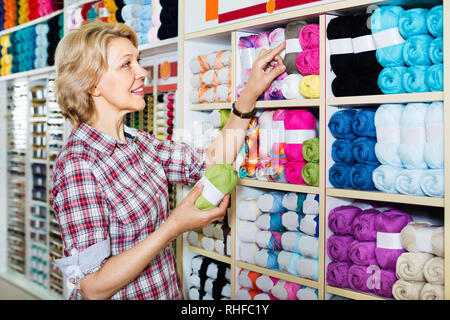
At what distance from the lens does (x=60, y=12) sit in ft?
10.8

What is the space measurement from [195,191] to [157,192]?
212 millimetres

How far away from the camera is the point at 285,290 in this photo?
6.28 feet

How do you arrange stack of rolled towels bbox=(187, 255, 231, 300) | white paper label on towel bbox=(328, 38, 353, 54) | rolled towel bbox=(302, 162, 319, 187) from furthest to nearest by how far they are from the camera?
stack of rolled towels bbox=(187, 255, 231, 300)
rolled towel bbox=(302, 162, 319, 187)
white paper label on towel bbox=(328, 38, 353, 54)

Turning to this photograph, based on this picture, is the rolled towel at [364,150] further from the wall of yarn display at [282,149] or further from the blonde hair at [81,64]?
the blonde hair at [81,64]

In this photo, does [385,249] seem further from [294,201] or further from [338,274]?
[294,201]

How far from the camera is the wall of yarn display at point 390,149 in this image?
4.75ft

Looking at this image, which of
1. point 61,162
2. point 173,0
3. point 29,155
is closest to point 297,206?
point 61,162

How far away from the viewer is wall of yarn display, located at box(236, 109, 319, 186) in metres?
1.81

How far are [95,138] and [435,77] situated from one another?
1019 mm

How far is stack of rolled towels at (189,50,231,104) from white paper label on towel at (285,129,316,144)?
36cm

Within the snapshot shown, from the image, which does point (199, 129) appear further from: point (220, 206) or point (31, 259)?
point (31, 259)

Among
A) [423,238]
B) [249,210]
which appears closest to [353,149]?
[423,238]

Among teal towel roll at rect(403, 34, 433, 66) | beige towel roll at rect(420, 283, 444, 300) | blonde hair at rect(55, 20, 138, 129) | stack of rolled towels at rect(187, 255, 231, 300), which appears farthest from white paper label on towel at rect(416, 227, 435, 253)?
blonde hair at rect(55, 20, 138, 129)

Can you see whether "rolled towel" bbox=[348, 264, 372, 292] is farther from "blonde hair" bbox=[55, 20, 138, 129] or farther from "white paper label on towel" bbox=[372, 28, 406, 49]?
"blonde hair" bbox=[55, 20, 138, 129]
